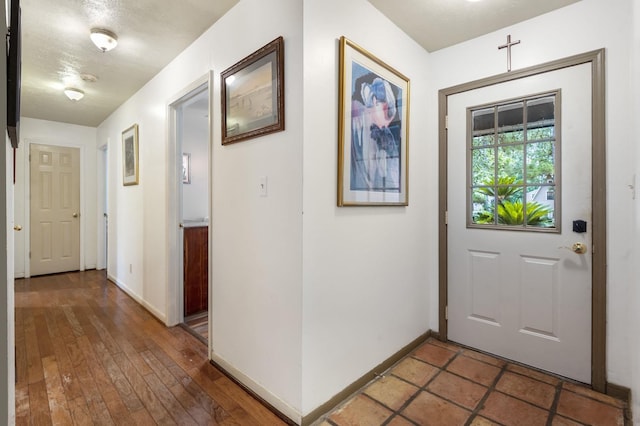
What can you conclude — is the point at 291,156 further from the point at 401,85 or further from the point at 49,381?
the point at 49,381

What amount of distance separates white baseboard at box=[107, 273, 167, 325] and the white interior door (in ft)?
4.04

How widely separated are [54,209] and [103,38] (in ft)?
12.6

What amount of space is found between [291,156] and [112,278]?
4.05 meters

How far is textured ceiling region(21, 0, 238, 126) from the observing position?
6.55 ft

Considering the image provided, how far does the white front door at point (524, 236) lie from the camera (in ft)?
6.36

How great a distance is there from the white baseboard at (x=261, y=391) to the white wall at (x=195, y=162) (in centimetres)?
232

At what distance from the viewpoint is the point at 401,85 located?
2.18 metres

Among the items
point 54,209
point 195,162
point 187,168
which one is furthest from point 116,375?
point 54,209

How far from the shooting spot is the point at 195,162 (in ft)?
13.6

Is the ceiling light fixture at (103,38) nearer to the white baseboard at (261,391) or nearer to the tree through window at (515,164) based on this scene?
the white baseboard at (261,391)

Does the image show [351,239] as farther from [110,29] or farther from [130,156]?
[130,156]

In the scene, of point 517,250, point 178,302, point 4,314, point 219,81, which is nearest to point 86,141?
point 178,302

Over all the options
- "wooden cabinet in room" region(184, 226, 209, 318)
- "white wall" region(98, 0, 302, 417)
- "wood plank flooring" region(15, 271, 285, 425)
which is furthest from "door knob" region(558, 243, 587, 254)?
"wooden cabinet in room" region(184, 226, 209, 318)

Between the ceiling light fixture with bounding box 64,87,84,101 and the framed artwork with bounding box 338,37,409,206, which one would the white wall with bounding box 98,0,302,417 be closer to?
the framed artwork with bounding box 338,37,409,206
